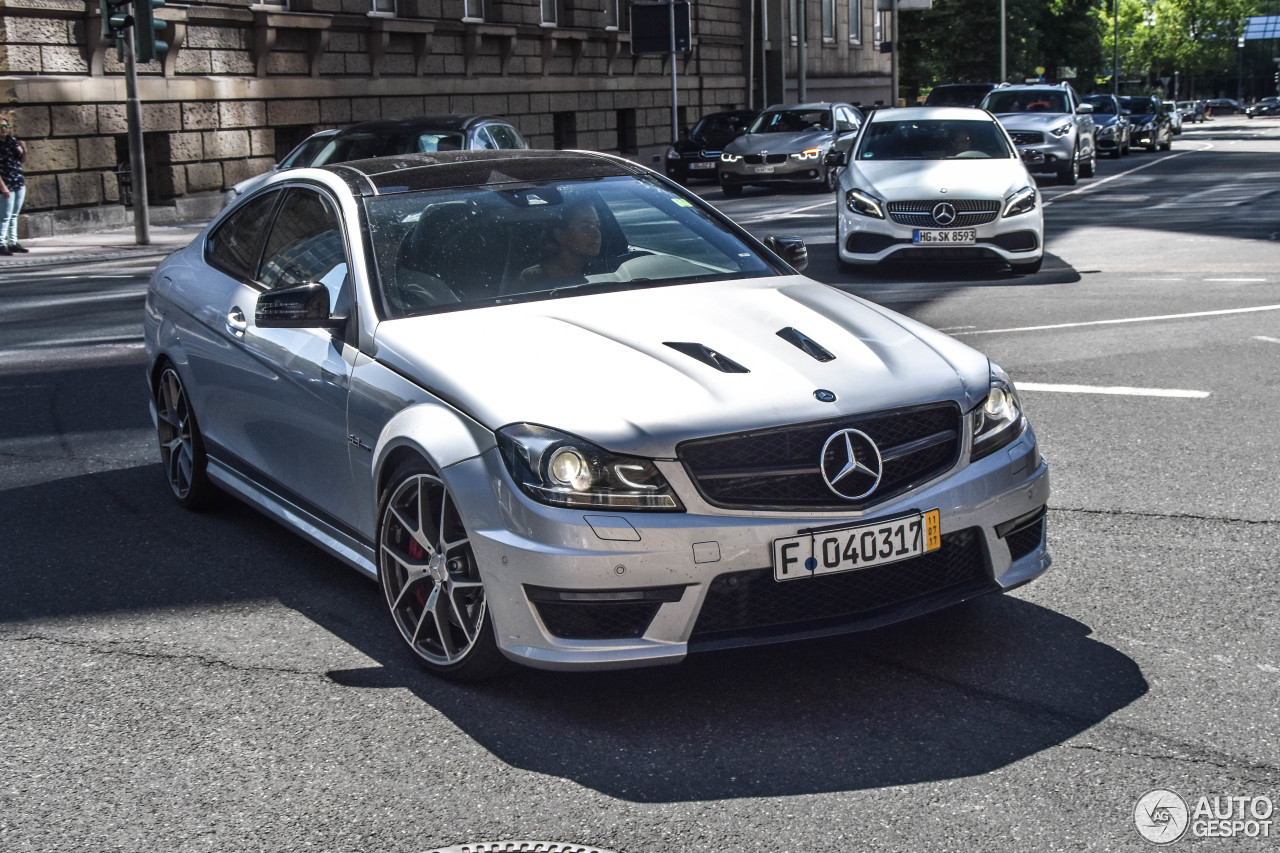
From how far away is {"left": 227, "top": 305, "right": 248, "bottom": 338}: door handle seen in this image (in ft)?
18.3

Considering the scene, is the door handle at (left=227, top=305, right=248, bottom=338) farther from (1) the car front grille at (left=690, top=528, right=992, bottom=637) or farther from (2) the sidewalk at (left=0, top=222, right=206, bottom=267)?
(2) the sidewalk at (left=0, top=222, right=206, bottom=267)

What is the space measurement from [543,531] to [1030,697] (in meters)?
1.32

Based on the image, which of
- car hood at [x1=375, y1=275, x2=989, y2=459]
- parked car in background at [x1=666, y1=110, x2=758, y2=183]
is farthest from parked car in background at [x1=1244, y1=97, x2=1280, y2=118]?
car hood at [x1=375, y1=275, x2=989, y2=459]

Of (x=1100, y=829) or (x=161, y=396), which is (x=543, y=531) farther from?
(x=161, y=396)

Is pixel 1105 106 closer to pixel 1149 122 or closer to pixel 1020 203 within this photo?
pixel 1149 122

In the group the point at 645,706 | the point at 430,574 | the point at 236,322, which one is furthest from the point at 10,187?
the point at 645,706

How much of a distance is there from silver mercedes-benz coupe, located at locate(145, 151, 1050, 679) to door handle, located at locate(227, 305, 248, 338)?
22 mm

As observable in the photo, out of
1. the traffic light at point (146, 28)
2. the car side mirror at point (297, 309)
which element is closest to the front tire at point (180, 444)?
the car side mirror at point (297, 309)

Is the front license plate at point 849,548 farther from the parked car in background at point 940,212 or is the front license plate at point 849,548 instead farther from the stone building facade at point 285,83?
the stone building facade at point 285,83

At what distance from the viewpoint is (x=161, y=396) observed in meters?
6.64

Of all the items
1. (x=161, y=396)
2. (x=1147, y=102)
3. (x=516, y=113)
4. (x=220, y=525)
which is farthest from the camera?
(x=1147, y=102)

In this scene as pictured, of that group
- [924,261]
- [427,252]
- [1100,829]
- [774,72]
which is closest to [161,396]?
[427,252]

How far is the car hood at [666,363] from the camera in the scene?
13.0 ft

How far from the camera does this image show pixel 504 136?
1706 cm
